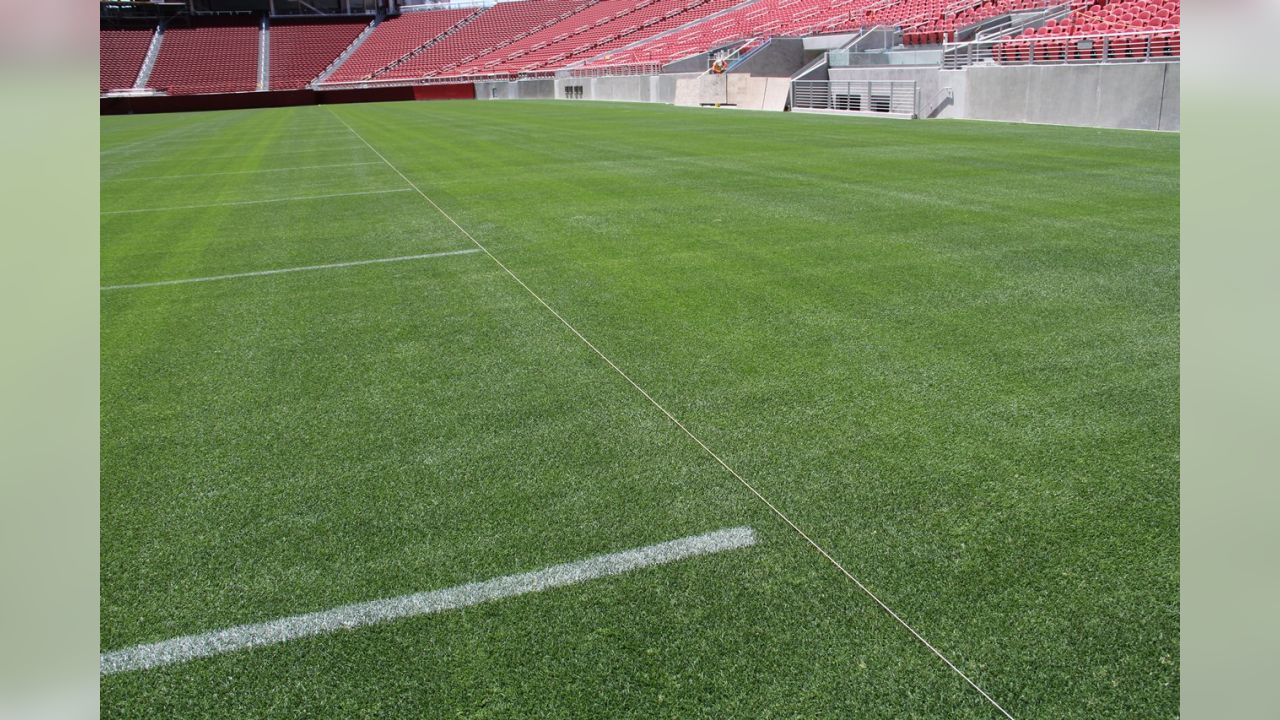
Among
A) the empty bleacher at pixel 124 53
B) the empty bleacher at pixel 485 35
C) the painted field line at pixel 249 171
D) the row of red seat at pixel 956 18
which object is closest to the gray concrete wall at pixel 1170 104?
the row of red seat at pixel 956 18

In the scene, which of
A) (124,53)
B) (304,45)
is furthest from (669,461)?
(304,45)

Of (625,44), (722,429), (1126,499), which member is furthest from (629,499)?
(625,44)

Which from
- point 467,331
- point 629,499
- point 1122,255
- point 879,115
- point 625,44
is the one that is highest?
point 625,44

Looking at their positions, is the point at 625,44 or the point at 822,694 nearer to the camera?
the point at 822,694

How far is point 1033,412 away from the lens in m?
4.19

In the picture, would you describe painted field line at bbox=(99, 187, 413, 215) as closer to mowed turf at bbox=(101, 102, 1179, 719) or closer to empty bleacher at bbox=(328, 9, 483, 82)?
mowed turf at bbox=(101, 102, 1179, 719)

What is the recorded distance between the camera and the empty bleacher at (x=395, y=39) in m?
62.8

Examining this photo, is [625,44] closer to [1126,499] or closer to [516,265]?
→ [516,265]

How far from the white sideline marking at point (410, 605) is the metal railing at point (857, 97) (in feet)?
70.2

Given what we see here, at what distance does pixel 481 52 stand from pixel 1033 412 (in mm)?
64524

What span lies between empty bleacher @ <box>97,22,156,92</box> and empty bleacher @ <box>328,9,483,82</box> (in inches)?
472

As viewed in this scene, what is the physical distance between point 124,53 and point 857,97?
54.4 m

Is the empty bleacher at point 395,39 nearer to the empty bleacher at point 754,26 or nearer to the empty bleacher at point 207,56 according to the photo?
the empty bleacher at point 207,56

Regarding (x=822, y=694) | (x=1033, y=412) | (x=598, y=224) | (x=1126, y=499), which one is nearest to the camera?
(x=822, y=694)
